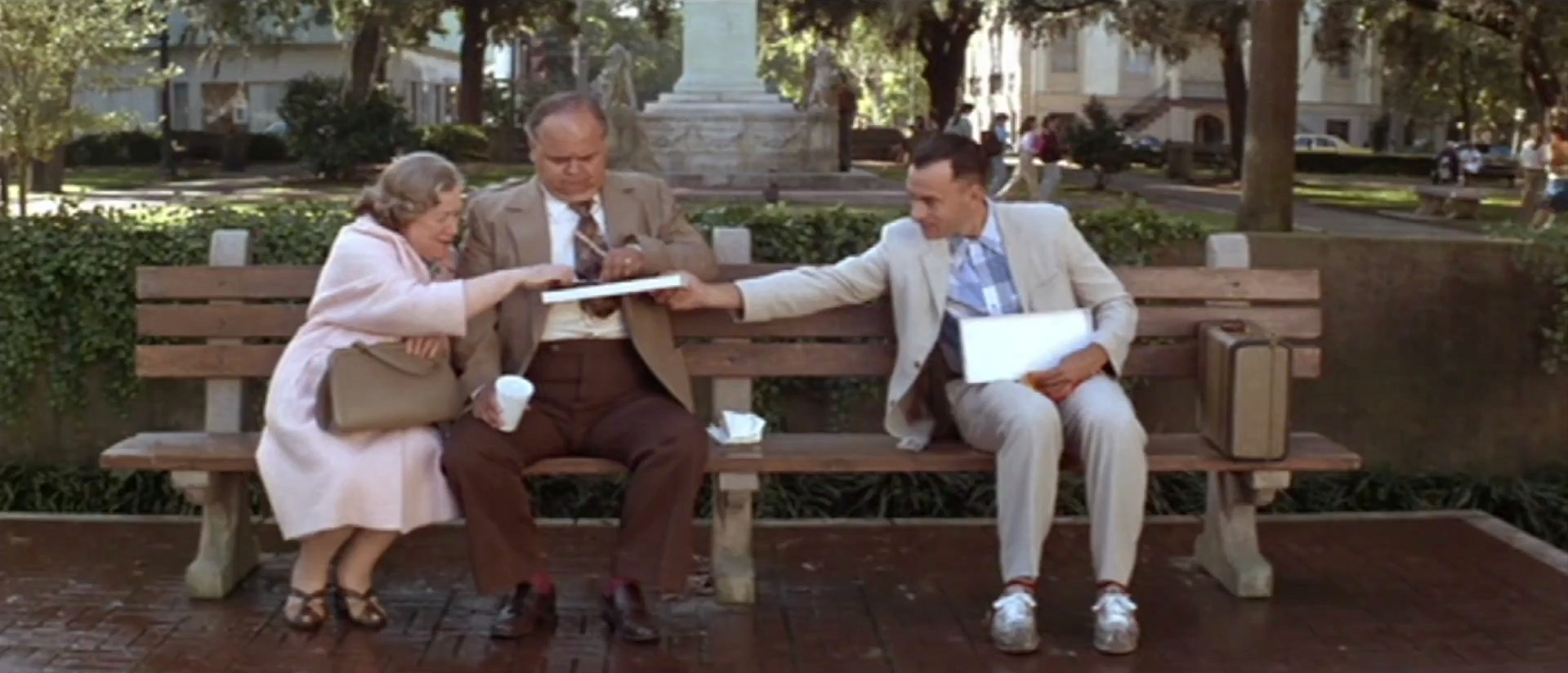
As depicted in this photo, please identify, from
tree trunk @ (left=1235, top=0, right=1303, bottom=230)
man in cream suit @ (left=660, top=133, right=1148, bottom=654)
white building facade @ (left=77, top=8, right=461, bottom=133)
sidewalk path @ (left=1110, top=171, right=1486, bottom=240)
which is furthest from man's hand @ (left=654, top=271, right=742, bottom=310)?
white building facade @ (left=77, top=8, right=461, bottom=133)

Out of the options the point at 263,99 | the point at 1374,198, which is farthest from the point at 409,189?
the point at 263,99

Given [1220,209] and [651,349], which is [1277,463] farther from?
[1220,209]

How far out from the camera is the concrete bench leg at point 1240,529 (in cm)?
564

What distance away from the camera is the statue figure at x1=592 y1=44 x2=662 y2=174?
77.3 feet

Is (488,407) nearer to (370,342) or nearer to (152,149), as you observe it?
(370,342)

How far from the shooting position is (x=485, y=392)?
17.0ft

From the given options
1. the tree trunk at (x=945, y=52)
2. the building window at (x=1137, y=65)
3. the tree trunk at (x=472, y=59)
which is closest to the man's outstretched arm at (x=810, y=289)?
the tree trunk at (x=472, y=59)

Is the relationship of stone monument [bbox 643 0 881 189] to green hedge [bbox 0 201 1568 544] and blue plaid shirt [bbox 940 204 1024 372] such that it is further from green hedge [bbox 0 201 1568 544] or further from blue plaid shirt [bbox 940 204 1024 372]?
blue plaid shirt [bbox 940 204 1024 372]

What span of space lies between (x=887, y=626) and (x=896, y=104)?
7604cm

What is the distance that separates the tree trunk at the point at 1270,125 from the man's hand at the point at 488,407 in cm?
1058

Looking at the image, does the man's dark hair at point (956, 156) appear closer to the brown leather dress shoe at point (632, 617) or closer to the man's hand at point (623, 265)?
the man's hand at point (623, 265)

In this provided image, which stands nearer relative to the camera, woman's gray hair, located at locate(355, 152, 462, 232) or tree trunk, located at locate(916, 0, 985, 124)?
woman's gray hair, located at locate(355, 152, 462, 232)

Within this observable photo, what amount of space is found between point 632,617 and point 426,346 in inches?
35.5

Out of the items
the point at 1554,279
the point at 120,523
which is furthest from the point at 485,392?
the point at 1554,279
